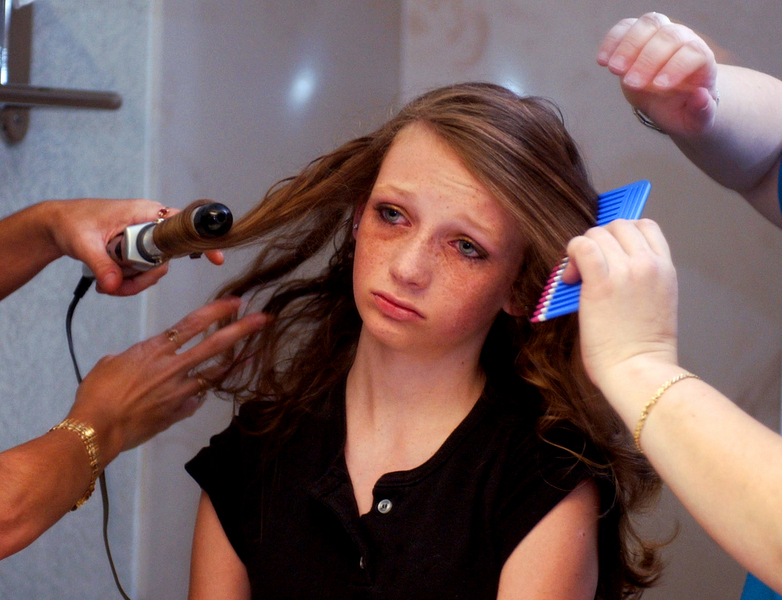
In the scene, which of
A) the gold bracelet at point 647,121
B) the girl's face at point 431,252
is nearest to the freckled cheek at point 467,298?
the girl's face at point 431,252

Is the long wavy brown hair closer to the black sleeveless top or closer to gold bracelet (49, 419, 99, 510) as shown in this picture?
the black sleeveless top

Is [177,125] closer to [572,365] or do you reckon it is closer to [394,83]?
[394,83]

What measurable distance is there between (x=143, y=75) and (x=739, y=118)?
2.43 ft

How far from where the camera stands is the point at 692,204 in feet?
3.90

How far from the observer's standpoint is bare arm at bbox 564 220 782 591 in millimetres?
458

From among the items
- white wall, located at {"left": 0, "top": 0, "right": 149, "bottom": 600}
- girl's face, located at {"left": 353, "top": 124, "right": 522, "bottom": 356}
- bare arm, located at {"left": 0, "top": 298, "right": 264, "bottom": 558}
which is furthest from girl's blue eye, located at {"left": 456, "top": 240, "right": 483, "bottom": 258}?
white wall, located at {"left": 0, "top": 0, "right": 149, "bottom": 600}

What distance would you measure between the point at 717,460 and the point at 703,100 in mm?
359

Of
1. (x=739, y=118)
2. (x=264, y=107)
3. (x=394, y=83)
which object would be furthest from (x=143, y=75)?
(x=739, y=118)

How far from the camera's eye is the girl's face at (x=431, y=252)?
2.51 feet

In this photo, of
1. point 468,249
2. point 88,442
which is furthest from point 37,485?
point 468,249

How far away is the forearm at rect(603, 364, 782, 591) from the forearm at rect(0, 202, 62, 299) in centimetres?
66

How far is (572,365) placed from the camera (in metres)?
0.86

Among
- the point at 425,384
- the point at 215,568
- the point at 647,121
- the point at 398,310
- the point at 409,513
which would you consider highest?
the point at 647,121

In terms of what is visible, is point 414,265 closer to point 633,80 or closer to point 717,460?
point 633,80
